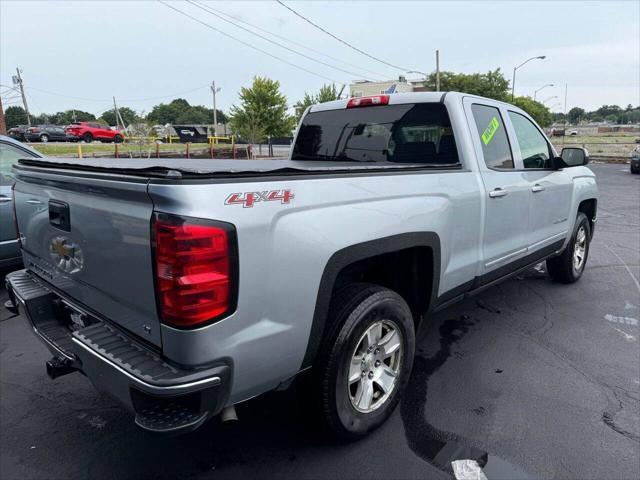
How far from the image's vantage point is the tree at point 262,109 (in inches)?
1473

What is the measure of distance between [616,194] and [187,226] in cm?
1556

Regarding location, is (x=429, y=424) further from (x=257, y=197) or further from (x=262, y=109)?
(x=262, y=109)

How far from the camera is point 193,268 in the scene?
1.78m

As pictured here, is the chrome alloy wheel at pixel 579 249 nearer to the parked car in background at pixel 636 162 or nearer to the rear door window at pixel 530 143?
the rear door window at pixel 530 143

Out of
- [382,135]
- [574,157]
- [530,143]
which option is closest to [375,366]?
[382,135]

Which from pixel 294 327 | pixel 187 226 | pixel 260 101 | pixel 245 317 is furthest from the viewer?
pixel 260 101

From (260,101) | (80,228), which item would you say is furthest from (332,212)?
(260,101)

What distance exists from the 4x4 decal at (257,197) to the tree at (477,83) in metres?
56.0

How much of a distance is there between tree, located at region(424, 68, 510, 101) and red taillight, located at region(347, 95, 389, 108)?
53696 millimetres

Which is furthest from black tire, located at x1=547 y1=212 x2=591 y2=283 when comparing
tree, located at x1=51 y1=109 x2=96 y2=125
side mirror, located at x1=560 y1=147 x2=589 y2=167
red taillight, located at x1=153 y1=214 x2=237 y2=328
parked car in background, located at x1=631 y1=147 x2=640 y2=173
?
tree, located at x1=51 y1=109 x2=96 y2=125

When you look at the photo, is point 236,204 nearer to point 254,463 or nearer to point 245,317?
point 245,317

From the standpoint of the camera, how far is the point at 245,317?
191 cm

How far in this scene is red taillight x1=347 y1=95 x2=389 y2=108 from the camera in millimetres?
3861

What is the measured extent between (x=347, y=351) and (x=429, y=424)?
852 mm
